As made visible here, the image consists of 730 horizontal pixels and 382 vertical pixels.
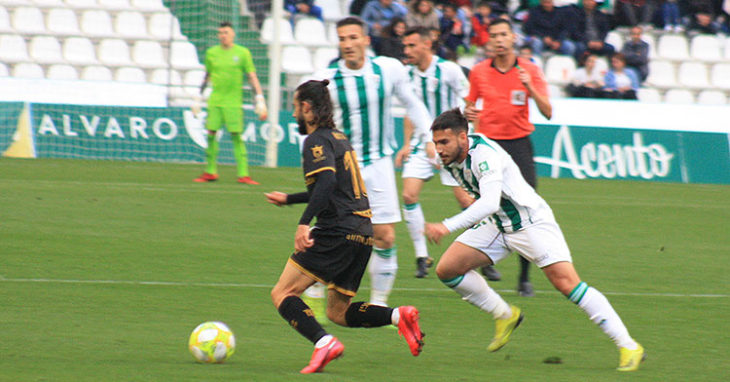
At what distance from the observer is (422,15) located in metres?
18.5

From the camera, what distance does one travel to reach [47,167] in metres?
15.3

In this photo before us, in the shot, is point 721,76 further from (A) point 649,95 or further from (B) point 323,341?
(B) point 323,341

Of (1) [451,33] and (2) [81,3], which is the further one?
(2) [81,3]

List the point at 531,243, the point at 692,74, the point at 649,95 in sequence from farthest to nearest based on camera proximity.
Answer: the point at 692,74, the point at 649,95, the point at 531,243

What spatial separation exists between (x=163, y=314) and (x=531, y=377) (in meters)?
2.44

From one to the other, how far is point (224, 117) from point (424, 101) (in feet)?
18.4

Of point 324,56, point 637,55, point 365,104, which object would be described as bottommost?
point 324,56

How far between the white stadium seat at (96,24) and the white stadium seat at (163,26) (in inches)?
32.2

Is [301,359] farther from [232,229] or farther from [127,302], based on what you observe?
[232,229]

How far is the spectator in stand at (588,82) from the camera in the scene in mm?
19328

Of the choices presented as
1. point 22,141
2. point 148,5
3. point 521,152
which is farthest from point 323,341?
point 148,5

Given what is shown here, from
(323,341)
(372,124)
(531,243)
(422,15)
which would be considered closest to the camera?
(323,341)

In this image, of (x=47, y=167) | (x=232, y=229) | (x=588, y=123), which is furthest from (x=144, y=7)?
(x=232, y=229)

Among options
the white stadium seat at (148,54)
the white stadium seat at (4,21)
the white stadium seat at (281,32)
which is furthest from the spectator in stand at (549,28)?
the white stadium seat at (4,21)
